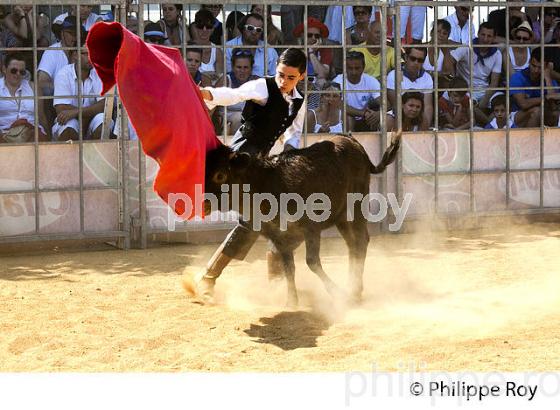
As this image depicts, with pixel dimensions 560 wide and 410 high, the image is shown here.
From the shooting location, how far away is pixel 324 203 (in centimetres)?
655

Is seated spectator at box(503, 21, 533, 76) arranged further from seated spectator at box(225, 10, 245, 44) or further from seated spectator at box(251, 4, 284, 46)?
seated spectator at box(225, 10, 245, 44)

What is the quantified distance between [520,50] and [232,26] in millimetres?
3489

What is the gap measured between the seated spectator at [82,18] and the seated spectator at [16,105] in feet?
1.52

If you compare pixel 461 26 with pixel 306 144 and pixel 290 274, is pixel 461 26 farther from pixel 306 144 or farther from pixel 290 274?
pixel 290 274

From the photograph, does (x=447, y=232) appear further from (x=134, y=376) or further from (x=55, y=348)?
(x=134, y=376)

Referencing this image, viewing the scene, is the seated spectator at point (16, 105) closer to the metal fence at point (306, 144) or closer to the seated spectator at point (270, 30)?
the metal fence at point (306, 144)

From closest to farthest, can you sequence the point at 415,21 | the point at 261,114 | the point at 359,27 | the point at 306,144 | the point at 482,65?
the point at 261,114 < the point at 306,144 < the point at 359,27 < the point at 415,21 < the point at 482,65

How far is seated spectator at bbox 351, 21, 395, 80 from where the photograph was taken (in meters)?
10.4

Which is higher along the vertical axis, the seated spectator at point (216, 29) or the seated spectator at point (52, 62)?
the seated spectator at point (216, 29)

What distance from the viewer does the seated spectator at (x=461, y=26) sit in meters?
10.7

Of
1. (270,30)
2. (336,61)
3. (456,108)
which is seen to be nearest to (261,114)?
(270,30)

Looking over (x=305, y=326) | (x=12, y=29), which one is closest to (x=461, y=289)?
(x=305, y=326)

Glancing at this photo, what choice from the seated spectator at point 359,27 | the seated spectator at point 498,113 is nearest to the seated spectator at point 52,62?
the seated spectator at point 359,27

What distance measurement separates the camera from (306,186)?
254 inches
